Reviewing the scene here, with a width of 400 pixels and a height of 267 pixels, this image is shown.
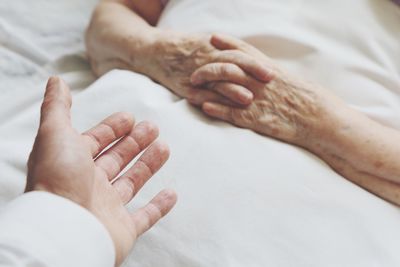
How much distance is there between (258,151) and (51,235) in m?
0.39

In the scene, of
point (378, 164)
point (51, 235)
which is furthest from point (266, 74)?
point (51, 235)

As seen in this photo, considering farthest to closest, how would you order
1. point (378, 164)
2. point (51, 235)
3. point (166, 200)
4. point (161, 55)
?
point (161, 55), point (378, 164), point (166, 200), point (51, 235)

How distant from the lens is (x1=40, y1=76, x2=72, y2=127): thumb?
75cm

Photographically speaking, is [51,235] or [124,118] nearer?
[51,235]

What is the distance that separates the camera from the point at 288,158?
959mm

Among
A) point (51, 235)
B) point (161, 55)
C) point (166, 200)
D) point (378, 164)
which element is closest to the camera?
point (51, 235)

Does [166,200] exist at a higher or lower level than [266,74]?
lower

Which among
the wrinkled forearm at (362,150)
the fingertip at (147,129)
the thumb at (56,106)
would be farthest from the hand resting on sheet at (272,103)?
the thumb at (56,106)

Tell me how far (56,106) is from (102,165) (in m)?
0.14

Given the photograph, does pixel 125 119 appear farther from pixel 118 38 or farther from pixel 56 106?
pixel 118 38

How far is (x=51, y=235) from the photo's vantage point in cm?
69

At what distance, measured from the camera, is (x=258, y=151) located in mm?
958

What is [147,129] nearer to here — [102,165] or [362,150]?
[102,165]

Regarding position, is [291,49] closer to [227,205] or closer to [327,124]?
[327,124]
